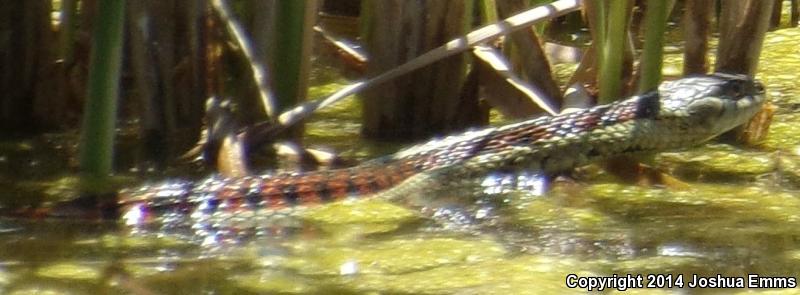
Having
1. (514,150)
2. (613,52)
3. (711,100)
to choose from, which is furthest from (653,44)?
(514,150)

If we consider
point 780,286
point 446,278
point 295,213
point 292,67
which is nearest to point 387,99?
point 292,67

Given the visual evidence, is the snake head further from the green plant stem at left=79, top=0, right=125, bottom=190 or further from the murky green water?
the green plant stem at left=79, top=0, right=125, bottom=190

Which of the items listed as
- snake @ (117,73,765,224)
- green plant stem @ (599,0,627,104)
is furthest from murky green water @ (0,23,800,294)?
green plant stem @ (599,0,627,104)

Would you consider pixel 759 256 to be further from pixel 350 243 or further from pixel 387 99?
pixel 387 99

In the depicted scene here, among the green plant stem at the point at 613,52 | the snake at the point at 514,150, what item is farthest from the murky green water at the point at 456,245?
the green plant stem at the point at 613,52

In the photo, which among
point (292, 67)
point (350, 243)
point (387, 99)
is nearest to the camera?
point (350, 243)

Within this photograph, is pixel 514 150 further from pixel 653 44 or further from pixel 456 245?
pixel 456 245

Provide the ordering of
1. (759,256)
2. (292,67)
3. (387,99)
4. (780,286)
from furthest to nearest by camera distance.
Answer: (387,99) < (292,67) < (759,256) < (780,286)
